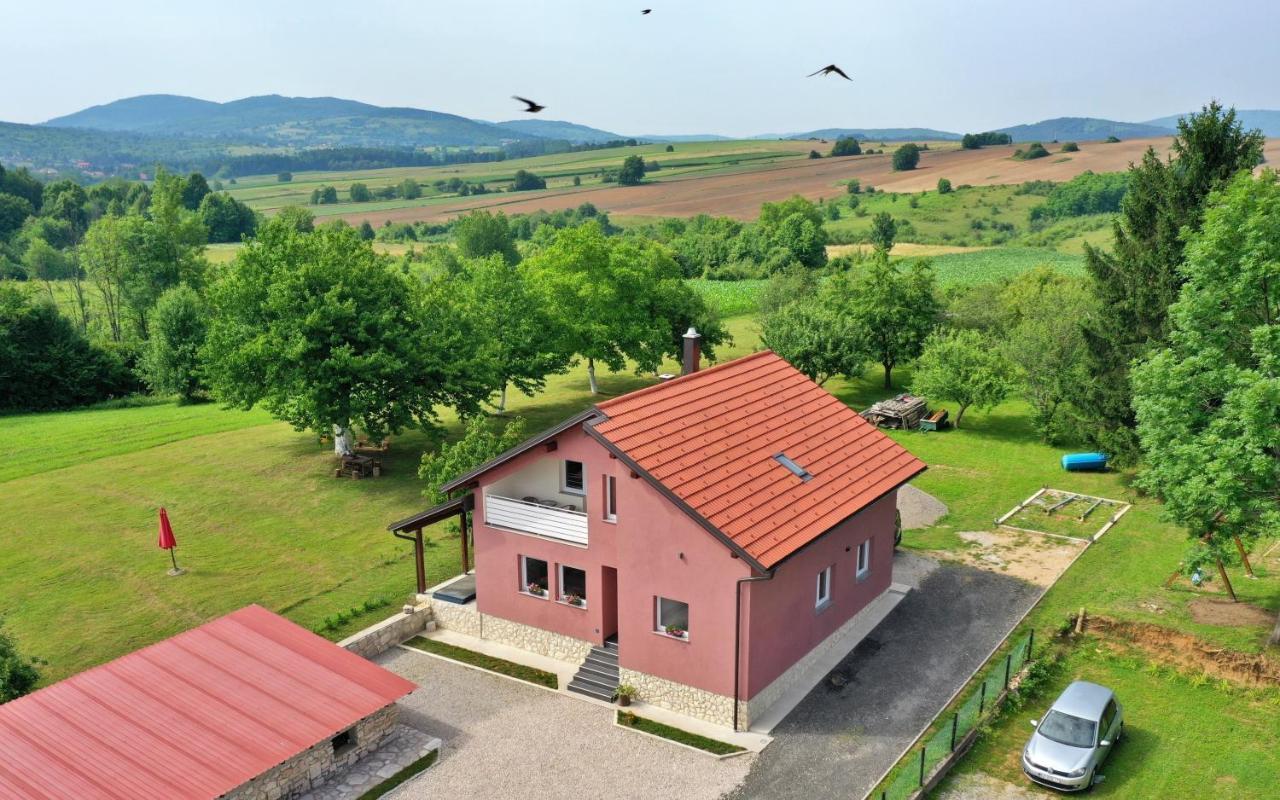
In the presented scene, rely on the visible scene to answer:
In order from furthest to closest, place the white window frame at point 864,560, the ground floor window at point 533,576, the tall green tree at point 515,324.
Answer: the tall green tree at point 515,324, the white window frame at point 864,560, the ground floor window at point 533,576

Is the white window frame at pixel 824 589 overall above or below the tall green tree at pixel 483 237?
below

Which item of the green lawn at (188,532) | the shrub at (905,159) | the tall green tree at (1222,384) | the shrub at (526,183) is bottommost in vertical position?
the green lawn at (188,532)

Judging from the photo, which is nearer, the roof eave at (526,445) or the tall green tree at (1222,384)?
the tall green tree at (1222,384)

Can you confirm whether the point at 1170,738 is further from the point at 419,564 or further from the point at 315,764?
the point at 419,564

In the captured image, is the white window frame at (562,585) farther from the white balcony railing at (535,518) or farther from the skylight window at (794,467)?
the skylight window at (794,467)

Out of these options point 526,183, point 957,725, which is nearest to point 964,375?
point 957,725

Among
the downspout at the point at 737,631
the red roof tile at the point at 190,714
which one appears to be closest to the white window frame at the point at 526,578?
the red roof tile at the point at 190,714
